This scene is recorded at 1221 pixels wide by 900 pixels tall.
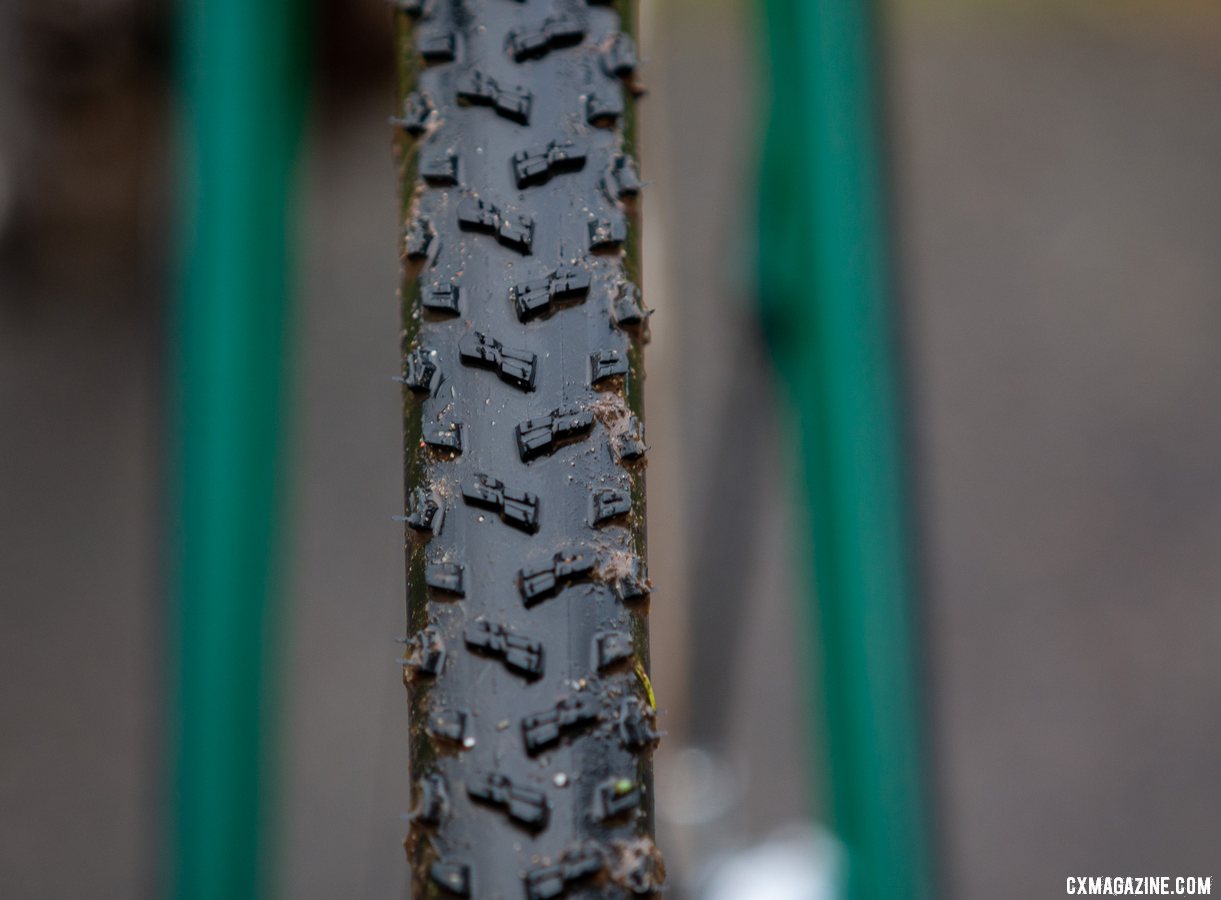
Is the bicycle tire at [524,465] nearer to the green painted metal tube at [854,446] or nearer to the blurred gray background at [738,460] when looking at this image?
the green painted metal tube at [854,446]

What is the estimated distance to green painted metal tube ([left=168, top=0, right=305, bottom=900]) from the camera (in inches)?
19.9

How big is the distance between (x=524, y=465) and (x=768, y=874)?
0.52m

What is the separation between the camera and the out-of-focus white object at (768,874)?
0.72 m

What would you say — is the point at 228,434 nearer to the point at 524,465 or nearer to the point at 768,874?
the point at 524,465

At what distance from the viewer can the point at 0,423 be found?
0.97 metres

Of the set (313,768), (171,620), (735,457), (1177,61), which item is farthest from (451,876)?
(1177,61)

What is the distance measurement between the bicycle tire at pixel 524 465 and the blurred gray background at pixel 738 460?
41 centimetres

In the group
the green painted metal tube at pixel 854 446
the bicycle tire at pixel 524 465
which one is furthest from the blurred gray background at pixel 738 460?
the bicycle tire at pixel 524 465

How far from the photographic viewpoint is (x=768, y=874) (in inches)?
28.8

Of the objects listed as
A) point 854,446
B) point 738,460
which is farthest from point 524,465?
point 738,460

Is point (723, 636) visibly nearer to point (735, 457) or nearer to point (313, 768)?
point (735, 457)

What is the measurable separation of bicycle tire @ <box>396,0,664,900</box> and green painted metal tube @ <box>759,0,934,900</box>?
0.23 metres

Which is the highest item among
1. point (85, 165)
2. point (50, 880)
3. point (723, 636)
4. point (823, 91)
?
point (85, 165)

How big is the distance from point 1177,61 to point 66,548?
1.05m
